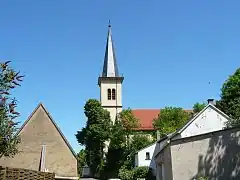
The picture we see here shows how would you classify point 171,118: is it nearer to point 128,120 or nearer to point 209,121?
point 128,120

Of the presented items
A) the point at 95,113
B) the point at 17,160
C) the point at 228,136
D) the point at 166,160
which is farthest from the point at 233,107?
the point at 95,113

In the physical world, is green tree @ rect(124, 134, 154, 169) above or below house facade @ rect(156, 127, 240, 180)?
above

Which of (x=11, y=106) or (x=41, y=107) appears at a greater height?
(x=41, y=107)

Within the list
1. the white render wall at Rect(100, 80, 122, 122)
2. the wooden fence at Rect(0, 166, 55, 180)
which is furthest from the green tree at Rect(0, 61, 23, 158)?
the white render wall at Rect(100, 80, 122, 122)

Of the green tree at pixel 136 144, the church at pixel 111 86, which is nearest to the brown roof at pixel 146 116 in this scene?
the church at pixel 111 86

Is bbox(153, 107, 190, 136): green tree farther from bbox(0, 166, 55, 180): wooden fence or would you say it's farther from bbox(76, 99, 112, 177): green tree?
bbox(0, 166, 55, 180): wooden fence

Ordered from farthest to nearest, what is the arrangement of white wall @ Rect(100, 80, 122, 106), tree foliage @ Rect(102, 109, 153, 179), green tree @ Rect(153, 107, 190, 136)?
white wall @ Rect(100, 80, 122, 106)
green tree @ Rect(153, 107, 190, 136)
tree foliage @ Rect(102, 109, 153, 179)

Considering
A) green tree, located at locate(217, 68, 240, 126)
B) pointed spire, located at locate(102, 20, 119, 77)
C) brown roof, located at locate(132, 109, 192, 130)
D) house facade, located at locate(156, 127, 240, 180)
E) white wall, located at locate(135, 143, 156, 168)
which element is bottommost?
house facade, located at locate(156, 127, 240, 180)

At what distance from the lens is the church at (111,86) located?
83000mm

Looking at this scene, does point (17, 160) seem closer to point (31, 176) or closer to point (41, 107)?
point (41, 107)

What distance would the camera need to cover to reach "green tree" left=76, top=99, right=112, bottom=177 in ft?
225

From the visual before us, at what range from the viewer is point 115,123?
237ft

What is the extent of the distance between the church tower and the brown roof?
527cm

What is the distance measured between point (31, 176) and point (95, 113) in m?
54.6
